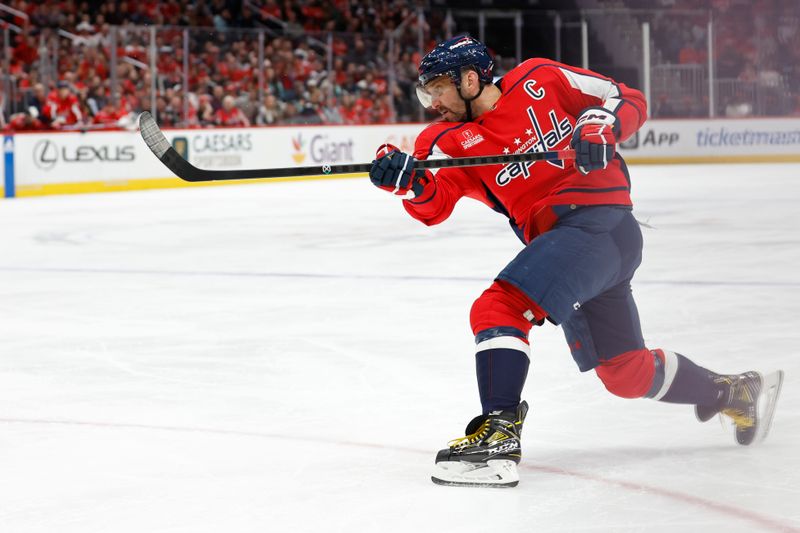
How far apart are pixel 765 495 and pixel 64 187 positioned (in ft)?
41.6

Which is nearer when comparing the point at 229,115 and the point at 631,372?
the point at 631,372

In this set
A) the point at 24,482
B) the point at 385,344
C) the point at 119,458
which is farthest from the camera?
the point at 385,344

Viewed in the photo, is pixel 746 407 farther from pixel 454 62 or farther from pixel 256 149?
pixel 256 149

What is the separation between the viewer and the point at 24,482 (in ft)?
9.74

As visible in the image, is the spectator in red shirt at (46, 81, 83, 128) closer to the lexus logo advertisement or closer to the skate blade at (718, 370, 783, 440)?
the lexus logo advertisement

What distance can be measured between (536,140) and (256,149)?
44.6 feet

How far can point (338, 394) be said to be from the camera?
401 centimetres

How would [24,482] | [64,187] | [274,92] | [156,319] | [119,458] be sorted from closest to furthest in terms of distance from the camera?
[24,482]
[119,458]
[156,319]
[64,187]
[274,92]

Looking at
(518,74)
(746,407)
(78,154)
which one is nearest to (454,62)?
(518,74)

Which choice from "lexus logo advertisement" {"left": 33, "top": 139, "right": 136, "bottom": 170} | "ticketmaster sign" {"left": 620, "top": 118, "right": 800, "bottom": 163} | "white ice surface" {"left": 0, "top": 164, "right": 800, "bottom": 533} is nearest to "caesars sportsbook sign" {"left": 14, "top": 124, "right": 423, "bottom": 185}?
"lexus logo advertisement" {"left": 33, "top": 139, "right": 136, "bottom": 170}

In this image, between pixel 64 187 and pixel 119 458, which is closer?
pixel 119 458

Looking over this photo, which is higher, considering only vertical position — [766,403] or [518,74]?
[518,74]

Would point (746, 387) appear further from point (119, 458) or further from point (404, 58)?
point (404, 58)

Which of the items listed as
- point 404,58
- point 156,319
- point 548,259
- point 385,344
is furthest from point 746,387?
point 404,58
